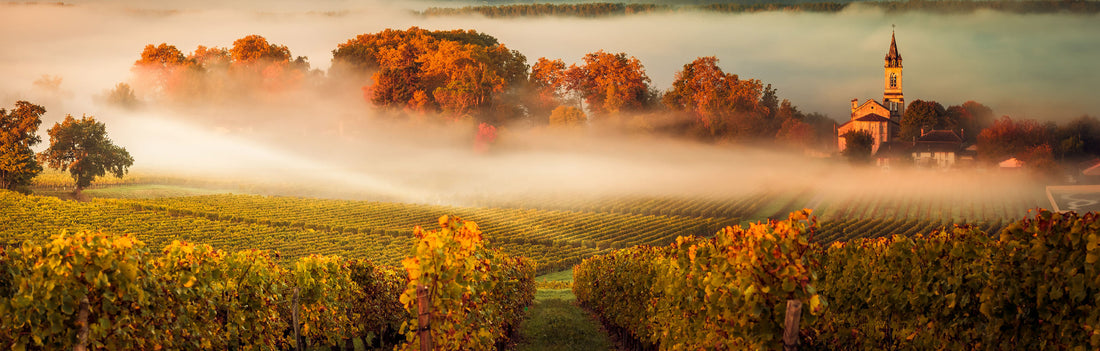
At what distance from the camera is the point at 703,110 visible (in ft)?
247

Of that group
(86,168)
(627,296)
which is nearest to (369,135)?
(86,168)

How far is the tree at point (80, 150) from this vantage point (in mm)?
52281

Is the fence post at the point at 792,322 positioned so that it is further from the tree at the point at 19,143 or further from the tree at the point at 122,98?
the tree at the point at 122,98

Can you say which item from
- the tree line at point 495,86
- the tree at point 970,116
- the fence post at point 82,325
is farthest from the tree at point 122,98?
the tree at point 970,116

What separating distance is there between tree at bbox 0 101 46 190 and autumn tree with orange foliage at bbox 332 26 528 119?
3135 cm

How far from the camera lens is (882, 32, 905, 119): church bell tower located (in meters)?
95.6

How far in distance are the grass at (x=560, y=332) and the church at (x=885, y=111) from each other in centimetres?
7417

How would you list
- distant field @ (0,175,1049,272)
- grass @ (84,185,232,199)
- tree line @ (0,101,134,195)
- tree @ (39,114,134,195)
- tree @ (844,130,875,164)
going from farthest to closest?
tree @ (844,130,875,164) < grass @ (84,185,232,199) < tree @ (39,114,134,195) < tree line @ (0,101,134,195) < distant field @ (0,175,1049,272)

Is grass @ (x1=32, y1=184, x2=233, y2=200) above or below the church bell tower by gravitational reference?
below

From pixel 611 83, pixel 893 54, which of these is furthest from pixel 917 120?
pixel 611 83

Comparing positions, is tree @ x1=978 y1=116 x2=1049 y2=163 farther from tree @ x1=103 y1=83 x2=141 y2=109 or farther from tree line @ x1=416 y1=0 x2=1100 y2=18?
tree @ x1=103 y1=83 x2=141 y2=109

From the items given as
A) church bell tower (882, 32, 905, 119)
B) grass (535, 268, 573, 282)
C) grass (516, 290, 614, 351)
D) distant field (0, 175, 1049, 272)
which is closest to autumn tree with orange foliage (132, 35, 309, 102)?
distant field (0, 175, 1049, 272)

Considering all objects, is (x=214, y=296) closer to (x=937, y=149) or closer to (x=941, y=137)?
(x=937, y=149)

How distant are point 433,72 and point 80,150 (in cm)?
3472
